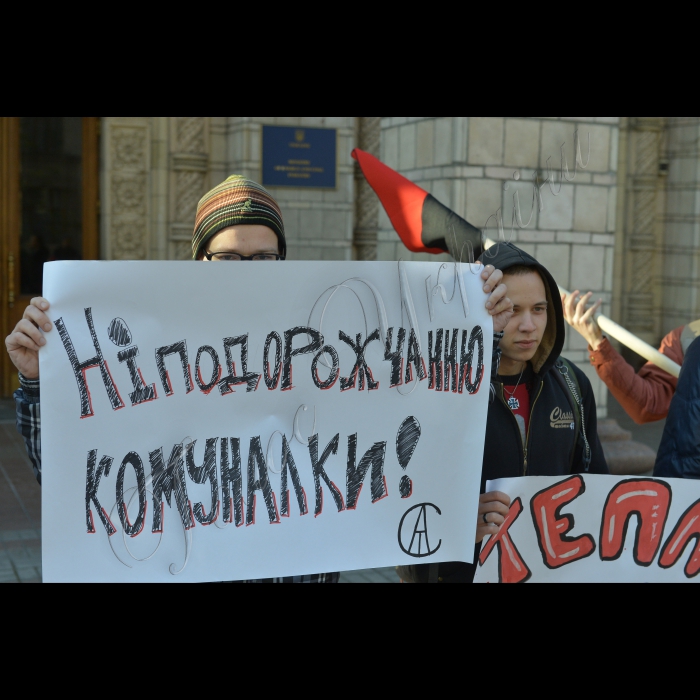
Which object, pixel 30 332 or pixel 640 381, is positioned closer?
pixel 30 332

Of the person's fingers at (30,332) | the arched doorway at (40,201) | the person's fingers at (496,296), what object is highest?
the arched doorway at (40,201)

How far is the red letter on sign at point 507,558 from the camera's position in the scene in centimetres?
233

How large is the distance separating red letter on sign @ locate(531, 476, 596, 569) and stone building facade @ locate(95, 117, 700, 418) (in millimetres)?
1562

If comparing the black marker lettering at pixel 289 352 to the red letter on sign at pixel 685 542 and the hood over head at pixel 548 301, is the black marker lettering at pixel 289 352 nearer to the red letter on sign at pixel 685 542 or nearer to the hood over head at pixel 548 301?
the hood over head at pixel 548 301

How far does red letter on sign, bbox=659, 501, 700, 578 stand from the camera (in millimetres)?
2414

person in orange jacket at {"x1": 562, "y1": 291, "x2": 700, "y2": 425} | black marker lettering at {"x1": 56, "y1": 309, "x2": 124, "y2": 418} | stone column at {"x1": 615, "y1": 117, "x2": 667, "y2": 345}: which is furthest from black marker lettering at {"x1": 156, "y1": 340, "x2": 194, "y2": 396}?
stone column at {"x1": 615, "y1": 117, "x2": 667, "y2": 345}

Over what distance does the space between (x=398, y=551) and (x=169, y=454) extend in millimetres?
601

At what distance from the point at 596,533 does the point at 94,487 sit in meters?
1.34

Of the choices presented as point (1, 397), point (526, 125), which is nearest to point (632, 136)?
point (526, 125)

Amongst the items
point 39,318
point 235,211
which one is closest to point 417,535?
point 235,211

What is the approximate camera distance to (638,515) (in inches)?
94.4

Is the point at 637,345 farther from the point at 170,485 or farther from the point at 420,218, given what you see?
the point at 170,485

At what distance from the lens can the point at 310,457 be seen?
6.75 feet

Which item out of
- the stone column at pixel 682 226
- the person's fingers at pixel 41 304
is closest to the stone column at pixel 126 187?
the stone column at pixel 682 226
